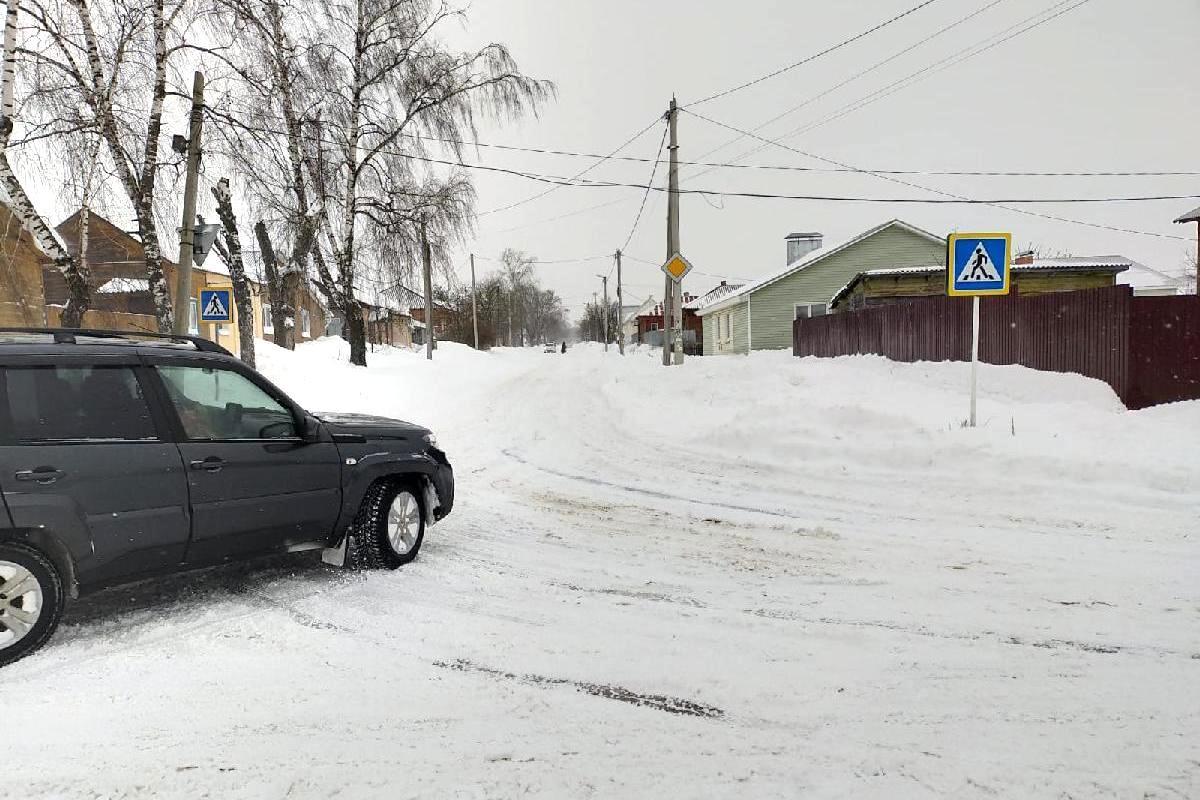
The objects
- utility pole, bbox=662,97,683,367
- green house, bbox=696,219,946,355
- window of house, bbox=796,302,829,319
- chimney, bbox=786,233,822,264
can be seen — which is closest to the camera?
utility pole, bbox=662,97,683,367

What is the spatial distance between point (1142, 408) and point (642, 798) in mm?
11206

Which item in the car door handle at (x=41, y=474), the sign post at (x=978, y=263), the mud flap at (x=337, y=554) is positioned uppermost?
the sign post at (x=978, y=263)

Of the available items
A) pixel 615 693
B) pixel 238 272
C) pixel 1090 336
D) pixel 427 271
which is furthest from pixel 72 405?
pixel 427 271

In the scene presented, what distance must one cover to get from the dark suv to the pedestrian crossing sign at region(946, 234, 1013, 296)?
780 cm

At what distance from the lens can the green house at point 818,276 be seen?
32844 mm

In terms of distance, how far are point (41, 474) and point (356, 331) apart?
21530 millimetres

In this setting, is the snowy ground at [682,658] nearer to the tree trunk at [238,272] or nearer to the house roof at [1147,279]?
the tree trunk at [238,272]

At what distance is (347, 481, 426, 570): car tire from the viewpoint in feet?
15.8

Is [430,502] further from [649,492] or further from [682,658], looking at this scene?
[649,492]

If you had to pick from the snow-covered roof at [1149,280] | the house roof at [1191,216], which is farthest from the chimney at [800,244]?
the house roof at [1191,216]

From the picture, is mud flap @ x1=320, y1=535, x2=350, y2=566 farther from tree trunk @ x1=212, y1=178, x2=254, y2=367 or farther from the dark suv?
tree trunk @ x1=212, y1=178, x2=254, y2=367

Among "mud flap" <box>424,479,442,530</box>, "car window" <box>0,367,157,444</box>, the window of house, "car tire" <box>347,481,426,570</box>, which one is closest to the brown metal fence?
"mud flap" <box>424,479,442,530</box>

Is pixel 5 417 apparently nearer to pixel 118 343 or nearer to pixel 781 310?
pixel 118 343

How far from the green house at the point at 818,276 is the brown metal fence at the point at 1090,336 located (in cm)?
1625
